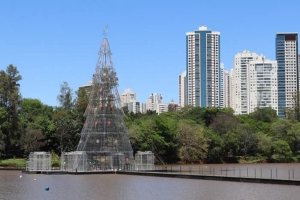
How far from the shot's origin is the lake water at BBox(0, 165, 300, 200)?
119 feet

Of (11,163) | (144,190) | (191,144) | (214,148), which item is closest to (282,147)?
(214,148)

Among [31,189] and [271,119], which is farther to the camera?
[271,119]

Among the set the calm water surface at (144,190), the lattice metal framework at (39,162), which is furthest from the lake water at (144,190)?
the lattice metal framework at (39,162)

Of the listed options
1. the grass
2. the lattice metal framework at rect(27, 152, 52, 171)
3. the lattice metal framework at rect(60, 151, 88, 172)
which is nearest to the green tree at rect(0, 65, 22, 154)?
the grass

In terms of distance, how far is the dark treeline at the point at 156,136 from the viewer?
88.0 metres

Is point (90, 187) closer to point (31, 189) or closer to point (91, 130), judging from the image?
point (31, 189)

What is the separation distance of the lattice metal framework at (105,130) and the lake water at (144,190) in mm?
11330

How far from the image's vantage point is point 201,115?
127m

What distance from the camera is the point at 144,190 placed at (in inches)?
1619

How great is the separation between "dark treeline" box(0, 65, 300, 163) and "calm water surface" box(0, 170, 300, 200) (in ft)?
125

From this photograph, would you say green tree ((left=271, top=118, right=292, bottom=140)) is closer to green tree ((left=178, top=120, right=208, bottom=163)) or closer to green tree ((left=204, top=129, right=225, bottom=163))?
green tree ((left=204, top=129, right=225, bottom=163))

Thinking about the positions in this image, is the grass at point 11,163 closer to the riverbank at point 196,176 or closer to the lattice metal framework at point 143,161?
the riverbank at point 196,176

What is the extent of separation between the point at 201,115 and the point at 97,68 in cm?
6443

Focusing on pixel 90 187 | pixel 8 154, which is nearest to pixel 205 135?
pixel 8 154
